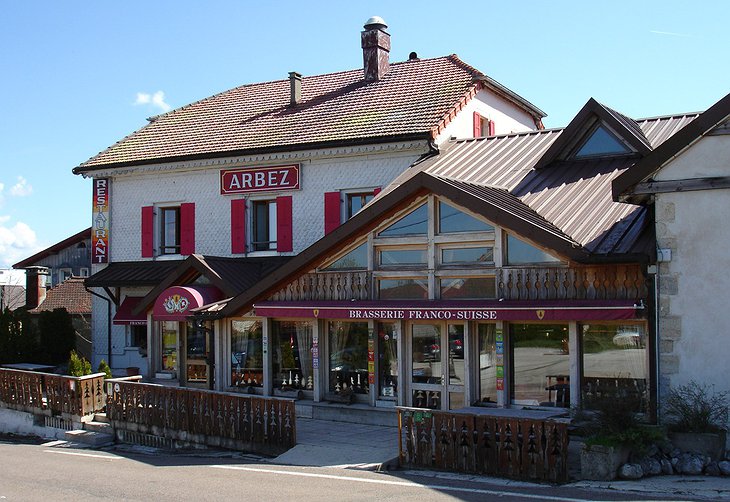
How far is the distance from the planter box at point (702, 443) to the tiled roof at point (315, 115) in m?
10.1

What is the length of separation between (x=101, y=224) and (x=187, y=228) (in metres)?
3.15

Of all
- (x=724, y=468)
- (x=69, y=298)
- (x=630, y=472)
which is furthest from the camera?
(x=69, y=298)

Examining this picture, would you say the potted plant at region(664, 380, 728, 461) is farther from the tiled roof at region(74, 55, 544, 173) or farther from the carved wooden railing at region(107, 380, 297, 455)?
the tiled roof at region(74, 55, 544, 173)

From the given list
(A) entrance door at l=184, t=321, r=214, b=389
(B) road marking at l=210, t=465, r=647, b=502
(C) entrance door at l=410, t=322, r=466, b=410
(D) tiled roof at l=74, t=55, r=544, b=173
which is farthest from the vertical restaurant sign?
(B) road marking at l=210, t=465, r=647, b=502

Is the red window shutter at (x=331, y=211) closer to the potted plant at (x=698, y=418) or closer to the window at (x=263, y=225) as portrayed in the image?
the window at (x=263, y=225)

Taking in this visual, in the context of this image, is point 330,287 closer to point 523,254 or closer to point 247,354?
point 247,354

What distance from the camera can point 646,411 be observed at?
13516 mm

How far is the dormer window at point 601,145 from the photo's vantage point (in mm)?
17281

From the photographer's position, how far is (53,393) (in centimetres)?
1881

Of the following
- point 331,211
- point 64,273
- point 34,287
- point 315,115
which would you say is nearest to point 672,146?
point 331,211

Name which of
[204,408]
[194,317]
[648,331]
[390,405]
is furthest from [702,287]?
[194,317]

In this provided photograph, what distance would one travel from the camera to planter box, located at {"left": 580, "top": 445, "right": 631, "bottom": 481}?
1100 cm

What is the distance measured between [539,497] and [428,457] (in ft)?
8.23

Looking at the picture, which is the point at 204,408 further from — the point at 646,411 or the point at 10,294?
the point at 10,294
